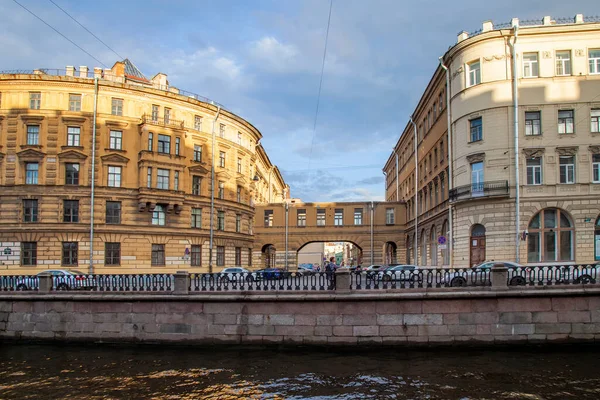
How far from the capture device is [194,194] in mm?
38219

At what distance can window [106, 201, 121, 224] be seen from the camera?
1326 inches

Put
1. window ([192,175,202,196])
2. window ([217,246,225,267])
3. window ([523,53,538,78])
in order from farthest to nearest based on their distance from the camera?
window ([217,246,225,267]) → window ([192,175,202,196]) → window ([523,53,538,78])

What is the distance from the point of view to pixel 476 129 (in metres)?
29.0

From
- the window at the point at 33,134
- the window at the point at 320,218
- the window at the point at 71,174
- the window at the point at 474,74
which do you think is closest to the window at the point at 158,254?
the window at the point at 71,174

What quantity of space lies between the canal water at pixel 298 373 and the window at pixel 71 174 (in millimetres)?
19556

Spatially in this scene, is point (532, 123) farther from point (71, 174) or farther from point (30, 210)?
point (30, 210)

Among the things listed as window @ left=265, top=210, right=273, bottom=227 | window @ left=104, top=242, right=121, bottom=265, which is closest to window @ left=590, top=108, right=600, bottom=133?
window @ left=104, top=242, right=121, bottom=265

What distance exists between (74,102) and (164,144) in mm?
6620

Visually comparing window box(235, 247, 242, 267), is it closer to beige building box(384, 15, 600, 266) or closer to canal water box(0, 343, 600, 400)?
beige building box(384, 15, 600, 266)

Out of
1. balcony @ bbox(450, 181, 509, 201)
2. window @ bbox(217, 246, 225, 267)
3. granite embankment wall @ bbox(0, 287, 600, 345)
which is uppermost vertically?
balcony @ bbox(450, 181, 509, 201)

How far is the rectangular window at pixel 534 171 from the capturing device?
27344 millimetres

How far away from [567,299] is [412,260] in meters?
33.0

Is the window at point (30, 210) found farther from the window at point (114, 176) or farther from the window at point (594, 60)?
the window at point (594, 60)

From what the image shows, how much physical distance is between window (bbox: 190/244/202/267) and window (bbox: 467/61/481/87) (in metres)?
23.1
